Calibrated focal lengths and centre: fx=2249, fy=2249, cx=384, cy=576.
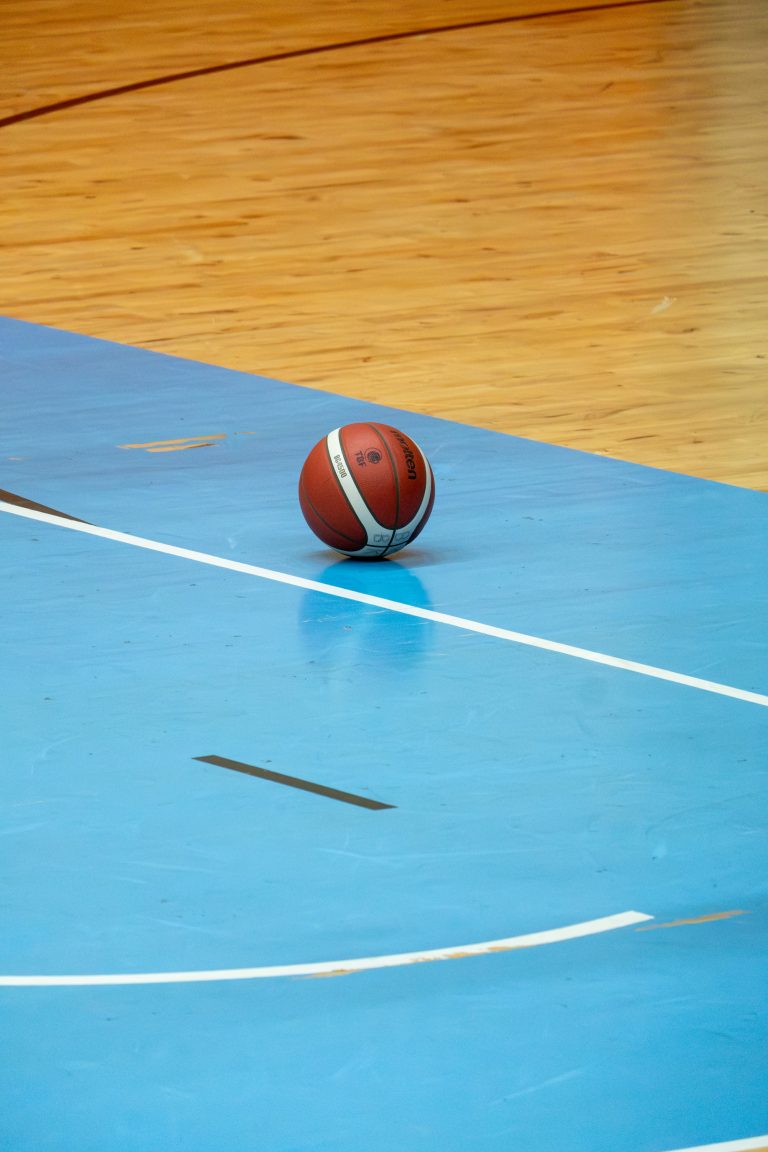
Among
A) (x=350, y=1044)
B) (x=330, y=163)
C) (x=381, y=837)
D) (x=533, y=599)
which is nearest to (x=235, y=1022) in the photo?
(x=350, y=1044)

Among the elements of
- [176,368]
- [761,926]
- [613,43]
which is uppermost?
[761,926]

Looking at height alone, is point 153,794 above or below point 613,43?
above

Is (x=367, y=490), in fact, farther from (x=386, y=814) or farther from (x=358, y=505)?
(x=386, y=814)

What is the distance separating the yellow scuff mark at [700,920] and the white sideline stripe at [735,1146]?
1005mm

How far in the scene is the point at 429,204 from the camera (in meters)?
15.7

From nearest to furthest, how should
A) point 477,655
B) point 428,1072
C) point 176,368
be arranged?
point 428,1072
point 477,655
point 176,368

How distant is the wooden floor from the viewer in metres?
11.7

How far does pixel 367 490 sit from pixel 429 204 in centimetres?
786

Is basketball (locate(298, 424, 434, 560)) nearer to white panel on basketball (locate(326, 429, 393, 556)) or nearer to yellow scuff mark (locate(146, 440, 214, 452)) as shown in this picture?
white panel on basketball (locate(326, 429, 393, 556))

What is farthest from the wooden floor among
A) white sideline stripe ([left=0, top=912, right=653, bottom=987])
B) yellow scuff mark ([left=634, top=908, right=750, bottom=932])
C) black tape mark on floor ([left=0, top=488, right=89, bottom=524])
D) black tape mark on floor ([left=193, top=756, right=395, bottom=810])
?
white sideline stripe ([left=0, top=912, right=653, bottom=987])

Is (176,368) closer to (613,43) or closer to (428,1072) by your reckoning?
(428,1072)

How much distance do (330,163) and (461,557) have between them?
9.06 m

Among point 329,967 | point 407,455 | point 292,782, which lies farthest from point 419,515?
point 329,967

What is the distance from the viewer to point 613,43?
2191 centimetres
